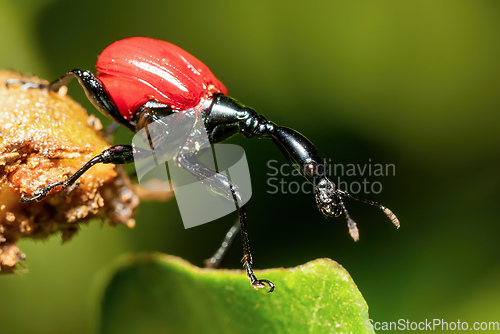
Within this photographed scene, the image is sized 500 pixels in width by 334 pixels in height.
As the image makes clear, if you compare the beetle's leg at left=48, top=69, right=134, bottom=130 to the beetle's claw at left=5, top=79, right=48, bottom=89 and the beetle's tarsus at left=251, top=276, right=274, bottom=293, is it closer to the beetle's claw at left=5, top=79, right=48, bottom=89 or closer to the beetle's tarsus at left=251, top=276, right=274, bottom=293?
the beetle's claw at left=5, top=79, right=48, bottom=89

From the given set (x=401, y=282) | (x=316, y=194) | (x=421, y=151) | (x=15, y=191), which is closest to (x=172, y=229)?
(x=316, y=194)

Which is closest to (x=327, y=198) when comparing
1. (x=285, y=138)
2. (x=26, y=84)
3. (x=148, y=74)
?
(x=285, y=138)

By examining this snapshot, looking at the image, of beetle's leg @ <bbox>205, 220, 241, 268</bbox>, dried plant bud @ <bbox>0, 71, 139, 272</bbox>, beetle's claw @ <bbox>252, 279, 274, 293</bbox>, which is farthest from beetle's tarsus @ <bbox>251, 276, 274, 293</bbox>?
beetle's leg @ <bbox>205, 220, 241, 268</bbox>

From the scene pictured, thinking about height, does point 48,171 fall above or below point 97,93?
below

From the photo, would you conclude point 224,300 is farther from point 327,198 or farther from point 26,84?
point 26,84

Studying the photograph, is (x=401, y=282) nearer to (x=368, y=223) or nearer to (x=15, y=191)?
(x=368, y=223)

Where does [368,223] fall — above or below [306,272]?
below

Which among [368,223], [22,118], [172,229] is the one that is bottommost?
[172,229]
